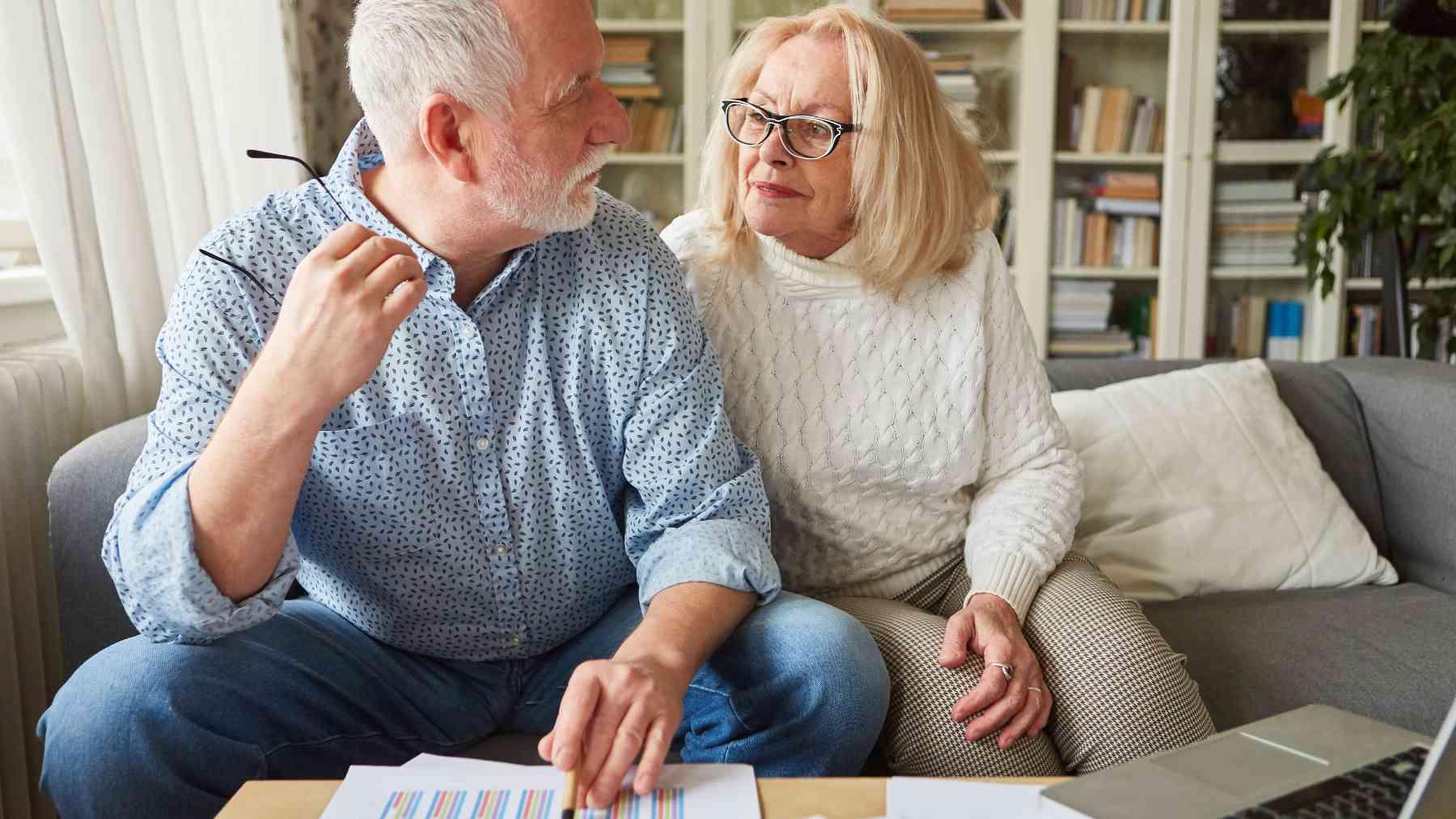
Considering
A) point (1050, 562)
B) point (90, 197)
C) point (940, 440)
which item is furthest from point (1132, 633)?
point (90, 197)

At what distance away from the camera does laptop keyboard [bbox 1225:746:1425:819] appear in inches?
28.1

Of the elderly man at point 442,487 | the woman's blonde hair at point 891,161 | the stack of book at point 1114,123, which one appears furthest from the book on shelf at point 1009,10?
the elderly man at point 442,487

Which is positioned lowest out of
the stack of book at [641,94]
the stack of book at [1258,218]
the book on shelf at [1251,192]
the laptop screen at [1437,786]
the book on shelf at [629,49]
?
the laptop screen at [1437,786]

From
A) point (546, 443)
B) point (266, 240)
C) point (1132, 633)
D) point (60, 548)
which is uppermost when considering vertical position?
point (266, 240)

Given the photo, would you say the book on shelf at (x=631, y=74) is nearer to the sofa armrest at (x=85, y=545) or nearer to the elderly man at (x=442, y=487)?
the elderly man at (x=442, y=487)

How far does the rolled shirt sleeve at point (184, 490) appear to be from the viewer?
0.97 metres

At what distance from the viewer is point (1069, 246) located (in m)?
3.46

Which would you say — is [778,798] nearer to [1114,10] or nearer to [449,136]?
[449,136]

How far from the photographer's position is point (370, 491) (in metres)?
1.13

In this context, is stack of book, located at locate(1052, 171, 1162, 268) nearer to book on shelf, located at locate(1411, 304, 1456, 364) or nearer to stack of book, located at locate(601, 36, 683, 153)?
book on shelf, located at locate(1411, 304, 1456, 364)

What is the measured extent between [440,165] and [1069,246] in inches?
105

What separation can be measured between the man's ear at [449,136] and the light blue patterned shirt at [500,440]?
87mm

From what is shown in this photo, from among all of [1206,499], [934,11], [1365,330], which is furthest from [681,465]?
[1365,330]

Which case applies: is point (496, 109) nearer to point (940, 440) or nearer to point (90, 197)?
point (940, 440)
